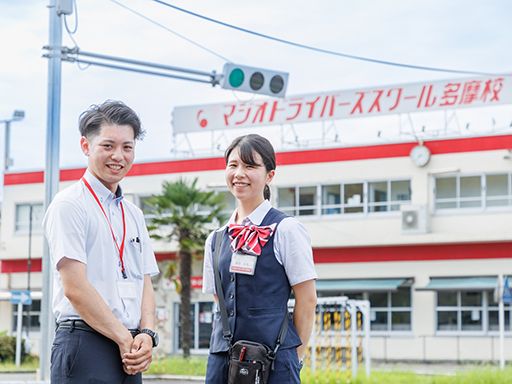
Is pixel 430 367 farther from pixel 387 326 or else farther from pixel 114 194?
pixel 114 194

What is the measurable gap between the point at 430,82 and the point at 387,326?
9034mm

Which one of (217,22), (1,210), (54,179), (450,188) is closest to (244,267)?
(54,179)

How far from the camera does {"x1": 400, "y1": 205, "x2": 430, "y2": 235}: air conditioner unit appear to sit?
128 ft

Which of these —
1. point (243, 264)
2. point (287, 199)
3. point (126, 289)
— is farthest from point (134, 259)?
point (287, 199)

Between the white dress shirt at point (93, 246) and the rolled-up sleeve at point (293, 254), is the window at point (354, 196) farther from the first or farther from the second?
the white dress shirt at point (93, 246)

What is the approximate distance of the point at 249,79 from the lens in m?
19.6

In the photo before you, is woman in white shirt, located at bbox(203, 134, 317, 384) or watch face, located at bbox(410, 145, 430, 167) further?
watch face, located at bbox(410, 145, 430, 167)

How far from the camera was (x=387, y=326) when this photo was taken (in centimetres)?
3981

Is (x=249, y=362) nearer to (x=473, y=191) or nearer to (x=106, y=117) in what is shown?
(x=106, y=117)

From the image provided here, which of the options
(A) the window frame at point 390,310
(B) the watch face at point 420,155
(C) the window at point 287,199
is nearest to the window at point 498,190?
(B) the watch face at point 420,155

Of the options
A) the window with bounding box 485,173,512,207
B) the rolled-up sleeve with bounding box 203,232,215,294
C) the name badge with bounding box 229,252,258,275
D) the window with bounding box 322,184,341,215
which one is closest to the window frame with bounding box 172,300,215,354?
the window with bounding box 322,184,341,215

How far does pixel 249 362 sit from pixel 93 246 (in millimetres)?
980

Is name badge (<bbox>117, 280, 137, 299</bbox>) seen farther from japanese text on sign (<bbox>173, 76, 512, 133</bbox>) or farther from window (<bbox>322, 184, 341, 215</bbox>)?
window (<bbox>322, 184, 341, 215</bbox>)

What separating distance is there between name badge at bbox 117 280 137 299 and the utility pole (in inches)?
369
